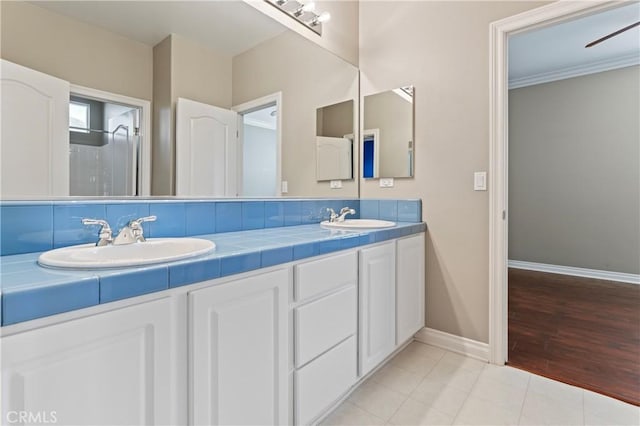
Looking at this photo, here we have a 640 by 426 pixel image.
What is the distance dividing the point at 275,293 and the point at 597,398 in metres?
1.70

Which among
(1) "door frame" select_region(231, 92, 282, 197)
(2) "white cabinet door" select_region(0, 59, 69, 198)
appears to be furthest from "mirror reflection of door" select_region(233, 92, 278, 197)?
(2) "white cabinet door" select_region(0, 59, 69, 198)

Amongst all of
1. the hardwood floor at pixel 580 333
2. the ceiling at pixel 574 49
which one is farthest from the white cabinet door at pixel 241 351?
the ceiling at pixel 574 49

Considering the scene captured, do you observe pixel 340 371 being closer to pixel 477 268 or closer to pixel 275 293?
pixel 275 293

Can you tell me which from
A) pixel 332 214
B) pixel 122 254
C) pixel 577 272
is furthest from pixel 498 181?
pixel 577 272

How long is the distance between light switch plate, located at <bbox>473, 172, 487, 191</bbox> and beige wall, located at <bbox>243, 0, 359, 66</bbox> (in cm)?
125

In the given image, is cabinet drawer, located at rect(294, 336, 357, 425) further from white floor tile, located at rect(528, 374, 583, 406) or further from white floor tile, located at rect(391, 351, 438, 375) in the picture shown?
white floor tile, located at rect(528, 374, 583, 406)

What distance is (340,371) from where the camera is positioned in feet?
4.61

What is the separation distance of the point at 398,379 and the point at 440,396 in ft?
0.75

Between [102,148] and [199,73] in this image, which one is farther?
[199,73]

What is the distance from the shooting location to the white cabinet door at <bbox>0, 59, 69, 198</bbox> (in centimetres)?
95

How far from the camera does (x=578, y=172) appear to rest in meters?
3.88

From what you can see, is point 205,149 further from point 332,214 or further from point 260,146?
point 332,214

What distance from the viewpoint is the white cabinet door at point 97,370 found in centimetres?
60

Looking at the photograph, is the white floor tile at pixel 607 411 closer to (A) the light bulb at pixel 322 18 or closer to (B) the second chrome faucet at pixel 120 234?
(B) the second chrome faucet at pixel 120 234
